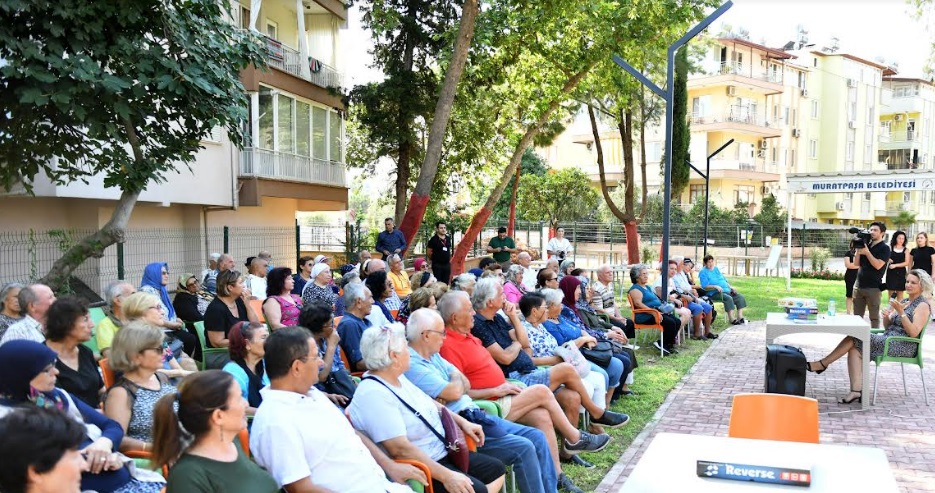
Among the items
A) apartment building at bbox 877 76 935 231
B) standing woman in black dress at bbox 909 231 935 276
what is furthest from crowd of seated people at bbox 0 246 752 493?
apartment building at bbox 877 76 935 231

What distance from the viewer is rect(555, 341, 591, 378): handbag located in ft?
22.6

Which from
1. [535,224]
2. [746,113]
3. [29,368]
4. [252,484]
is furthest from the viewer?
[746,113]

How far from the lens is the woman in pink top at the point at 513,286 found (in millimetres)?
9078

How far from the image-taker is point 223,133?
1669 centimetres

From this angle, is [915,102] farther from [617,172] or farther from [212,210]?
[212,210]

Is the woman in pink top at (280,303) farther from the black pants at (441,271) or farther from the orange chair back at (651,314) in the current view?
the black pants at (441,271)

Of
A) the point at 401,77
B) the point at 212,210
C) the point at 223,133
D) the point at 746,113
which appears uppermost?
the point at 746,113

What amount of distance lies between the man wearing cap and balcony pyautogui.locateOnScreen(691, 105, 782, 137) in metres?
36.1

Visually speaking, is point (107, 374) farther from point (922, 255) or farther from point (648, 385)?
point (922, 255)

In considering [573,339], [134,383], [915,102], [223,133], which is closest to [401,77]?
[223,133]

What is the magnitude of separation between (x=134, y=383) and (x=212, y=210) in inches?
543

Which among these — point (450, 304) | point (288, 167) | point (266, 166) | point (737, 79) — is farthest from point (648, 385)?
point (737, 79)

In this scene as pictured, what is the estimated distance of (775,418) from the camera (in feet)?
14.6

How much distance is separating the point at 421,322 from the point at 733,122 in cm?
4456
